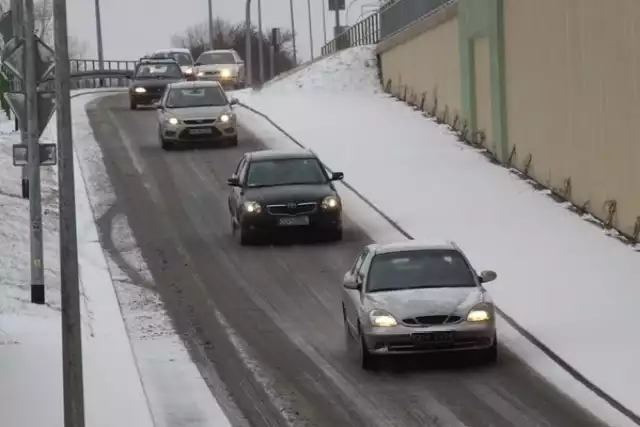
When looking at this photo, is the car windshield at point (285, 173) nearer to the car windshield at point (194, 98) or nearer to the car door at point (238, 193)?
the car door at point (238, 193)

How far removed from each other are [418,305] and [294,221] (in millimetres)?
9756

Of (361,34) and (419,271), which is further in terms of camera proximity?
(361,34)

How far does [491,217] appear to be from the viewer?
28062mm

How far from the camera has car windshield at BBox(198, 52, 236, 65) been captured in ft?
202

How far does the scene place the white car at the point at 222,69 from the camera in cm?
6038

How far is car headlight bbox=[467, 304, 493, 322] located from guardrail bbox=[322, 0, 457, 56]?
80.0 feet

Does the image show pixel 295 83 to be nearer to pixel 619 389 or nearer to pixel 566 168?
pixel 566 168

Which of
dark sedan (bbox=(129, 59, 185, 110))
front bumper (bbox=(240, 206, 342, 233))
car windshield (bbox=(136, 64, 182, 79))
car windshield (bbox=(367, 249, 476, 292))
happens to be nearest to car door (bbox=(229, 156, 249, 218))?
front bumper (bbox=(240, 206, 342, 233))

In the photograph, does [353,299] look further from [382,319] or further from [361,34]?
[361,34]

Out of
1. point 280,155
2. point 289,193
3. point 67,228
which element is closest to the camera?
point 67,228

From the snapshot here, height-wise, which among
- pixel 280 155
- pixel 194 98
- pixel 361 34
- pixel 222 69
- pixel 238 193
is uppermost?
pixel 361 34

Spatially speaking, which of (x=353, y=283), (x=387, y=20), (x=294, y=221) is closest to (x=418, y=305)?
(x=353, y=283)

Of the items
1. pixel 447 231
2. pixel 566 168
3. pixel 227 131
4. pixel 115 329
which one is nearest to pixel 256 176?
pixel 447 231

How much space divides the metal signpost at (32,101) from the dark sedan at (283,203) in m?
6.37
